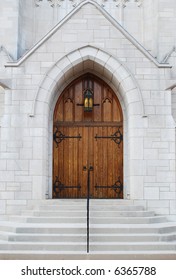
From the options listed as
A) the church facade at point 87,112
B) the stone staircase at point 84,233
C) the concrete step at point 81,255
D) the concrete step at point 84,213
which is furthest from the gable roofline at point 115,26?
the concrete step at point 81,255

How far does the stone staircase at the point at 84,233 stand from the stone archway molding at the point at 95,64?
242 cm

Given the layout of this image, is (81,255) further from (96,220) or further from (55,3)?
(55,3)

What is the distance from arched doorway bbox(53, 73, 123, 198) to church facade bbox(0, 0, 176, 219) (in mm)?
26

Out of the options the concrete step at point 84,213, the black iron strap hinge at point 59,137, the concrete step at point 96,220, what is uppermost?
the black iron strap hinge at point 59,137

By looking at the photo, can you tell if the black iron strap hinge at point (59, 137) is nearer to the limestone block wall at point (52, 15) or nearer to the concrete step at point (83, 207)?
the concrete step at point (83, 207)

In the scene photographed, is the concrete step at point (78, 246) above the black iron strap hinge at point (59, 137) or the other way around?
the other way around

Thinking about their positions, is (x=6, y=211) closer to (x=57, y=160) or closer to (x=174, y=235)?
(x=57, y=160)

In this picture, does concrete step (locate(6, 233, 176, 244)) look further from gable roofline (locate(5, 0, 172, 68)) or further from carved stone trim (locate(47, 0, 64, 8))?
carved stone trim (locate(47, 0, 64, 8))

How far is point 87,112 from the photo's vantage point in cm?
989

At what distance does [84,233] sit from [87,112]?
3.60 m

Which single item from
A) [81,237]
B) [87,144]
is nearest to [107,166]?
[87,144]

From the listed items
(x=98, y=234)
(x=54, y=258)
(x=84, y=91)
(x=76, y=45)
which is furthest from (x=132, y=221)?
(x=76, y=45)

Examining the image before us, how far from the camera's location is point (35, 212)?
810 cm

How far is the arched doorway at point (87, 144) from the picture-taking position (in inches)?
380
